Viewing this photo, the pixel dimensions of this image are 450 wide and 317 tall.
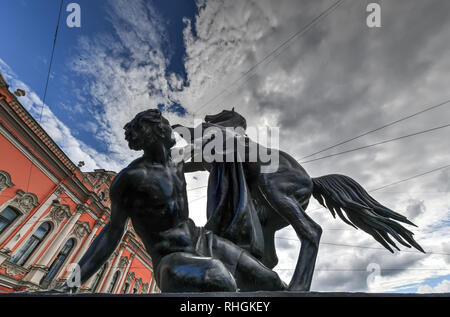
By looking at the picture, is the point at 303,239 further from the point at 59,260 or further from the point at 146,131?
the point at 59,260

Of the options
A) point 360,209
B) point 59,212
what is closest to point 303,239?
point 360,209

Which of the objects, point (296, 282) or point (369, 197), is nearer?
point (296, 282)

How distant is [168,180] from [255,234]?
0.97 m

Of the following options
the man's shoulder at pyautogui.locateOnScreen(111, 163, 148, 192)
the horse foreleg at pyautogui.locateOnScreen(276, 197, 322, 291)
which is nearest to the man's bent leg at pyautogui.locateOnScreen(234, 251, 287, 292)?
the horse foreleg at pyautogui.locateOnScreen(276, 197, 322, 291)

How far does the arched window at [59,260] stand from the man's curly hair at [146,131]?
14.0 m

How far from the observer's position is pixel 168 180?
1.50 m

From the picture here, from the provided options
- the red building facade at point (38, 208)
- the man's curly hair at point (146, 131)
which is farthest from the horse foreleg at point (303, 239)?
the red building facade at point (38, 208)

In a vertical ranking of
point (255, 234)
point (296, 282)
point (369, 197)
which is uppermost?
point (369, 197)

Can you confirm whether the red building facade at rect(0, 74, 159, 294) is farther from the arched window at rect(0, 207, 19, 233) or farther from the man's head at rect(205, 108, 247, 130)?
the man's head at rect(205, 108, 247, 130)

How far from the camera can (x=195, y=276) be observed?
1.11m

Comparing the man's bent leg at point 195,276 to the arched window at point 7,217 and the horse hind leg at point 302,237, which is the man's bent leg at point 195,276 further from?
the arched window at point 7,217
